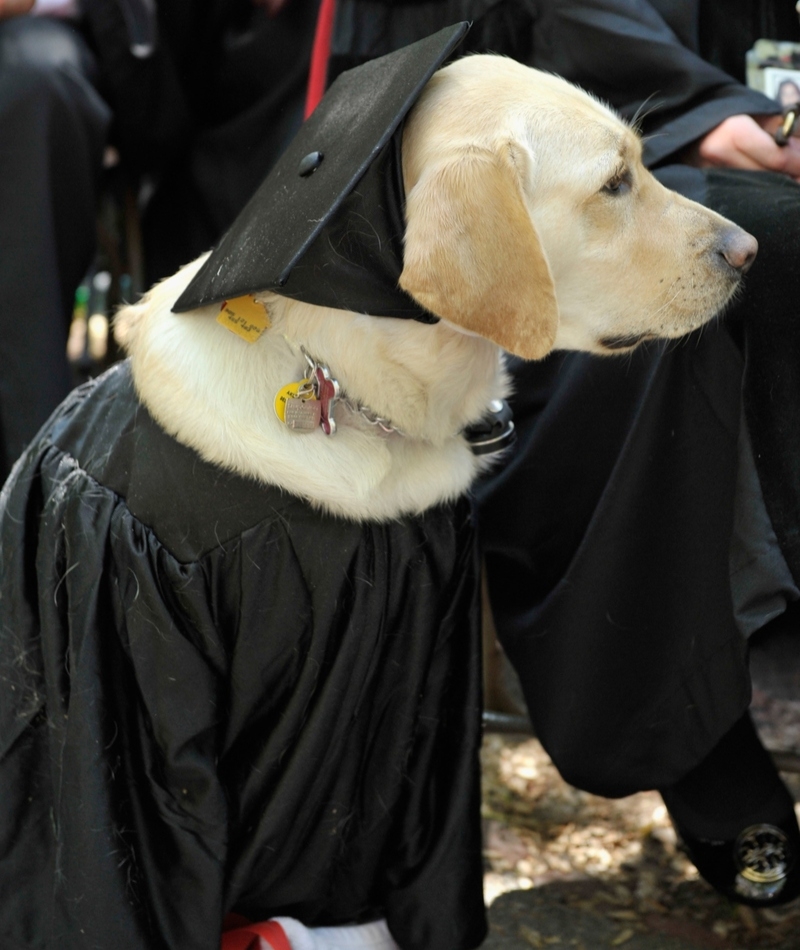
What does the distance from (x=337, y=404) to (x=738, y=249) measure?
555 millimetres

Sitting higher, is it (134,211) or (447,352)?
(447,352)

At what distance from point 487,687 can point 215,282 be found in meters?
1.11

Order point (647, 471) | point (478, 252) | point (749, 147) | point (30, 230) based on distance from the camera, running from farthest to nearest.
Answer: point (30, 230)
point (749, 147)
point (647, 471)
point (478, 252)

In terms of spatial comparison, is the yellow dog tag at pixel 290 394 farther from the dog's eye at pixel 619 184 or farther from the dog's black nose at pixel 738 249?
the dog's black nose at pixel 738 249

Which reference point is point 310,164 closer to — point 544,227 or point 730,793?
point 544,227

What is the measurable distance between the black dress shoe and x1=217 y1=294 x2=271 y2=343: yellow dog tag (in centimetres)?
107

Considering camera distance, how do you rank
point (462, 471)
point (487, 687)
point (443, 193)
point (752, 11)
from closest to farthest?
point (443, 193) → point (462, 471) → point (752, 11) → point (487, 687)

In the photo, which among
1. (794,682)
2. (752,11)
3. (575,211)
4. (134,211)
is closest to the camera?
(575,211)

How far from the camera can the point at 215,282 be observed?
1.29 m

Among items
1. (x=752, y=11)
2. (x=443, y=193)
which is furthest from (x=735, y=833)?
(x=752, y=11)

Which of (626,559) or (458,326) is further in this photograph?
(626,559)

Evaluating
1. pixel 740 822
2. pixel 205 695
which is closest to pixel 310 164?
pixel 205 695

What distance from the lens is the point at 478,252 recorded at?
1.19 meters

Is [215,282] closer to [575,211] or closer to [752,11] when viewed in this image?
[575,211]
